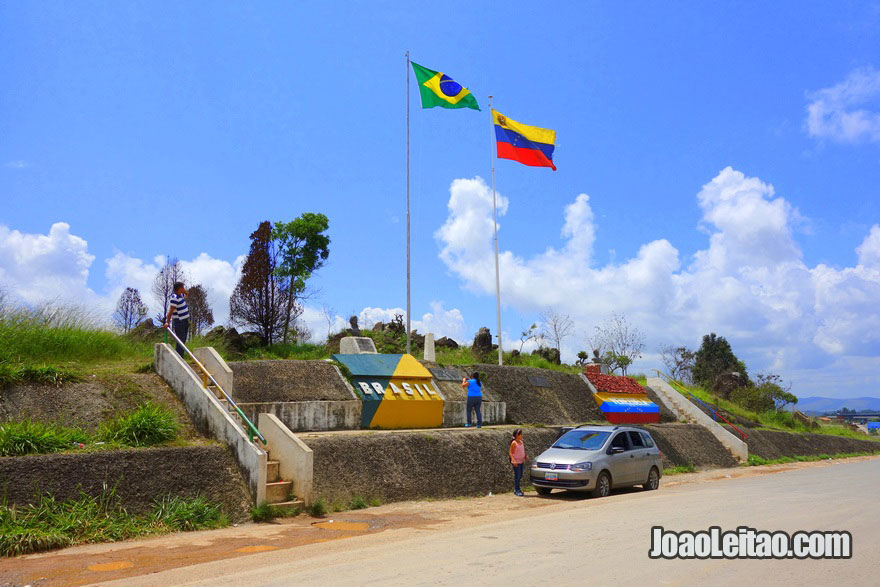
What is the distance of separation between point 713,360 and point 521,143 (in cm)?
4463

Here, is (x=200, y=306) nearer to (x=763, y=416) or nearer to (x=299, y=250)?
(x=299, y=250)

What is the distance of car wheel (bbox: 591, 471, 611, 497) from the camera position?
47.3 feet

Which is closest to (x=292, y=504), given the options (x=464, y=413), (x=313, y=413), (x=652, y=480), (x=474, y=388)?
(x=313, y=413)

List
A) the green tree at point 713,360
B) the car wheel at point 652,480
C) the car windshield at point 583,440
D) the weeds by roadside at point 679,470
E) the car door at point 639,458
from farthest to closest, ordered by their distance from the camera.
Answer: the green tree at point 713,360 < the weeds by roadside at point 679,470 < the car wheel at point 652,480 < the car door at point 639,458 < the car windshield at point 583,440

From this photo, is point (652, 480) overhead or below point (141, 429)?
below

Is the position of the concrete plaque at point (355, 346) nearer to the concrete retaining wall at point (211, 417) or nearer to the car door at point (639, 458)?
the concrete retaining wall at point (211, 417)

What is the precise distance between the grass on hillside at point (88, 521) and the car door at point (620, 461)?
8.64 meters

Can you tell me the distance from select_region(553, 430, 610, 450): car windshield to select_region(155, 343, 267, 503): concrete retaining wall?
7417mm

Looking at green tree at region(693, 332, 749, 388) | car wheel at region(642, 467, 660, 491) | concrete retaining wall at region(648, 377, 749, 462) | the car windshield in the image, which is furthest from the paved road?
green tree at region(693, 332, 749, 388)

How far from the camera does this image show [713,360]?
6250cm

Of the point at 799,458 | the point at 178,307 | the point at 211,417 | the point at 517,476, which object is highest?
the point at 178,307

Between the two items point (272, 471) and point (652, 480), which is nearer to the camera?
point (272, 471)

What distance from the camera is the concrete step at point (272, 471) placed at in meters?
11.9

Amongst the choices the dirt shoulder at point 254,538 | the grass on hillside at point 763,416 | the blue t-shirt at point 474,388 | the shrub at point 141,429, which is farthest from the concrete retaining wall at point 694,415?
the shrub at point 141,429
